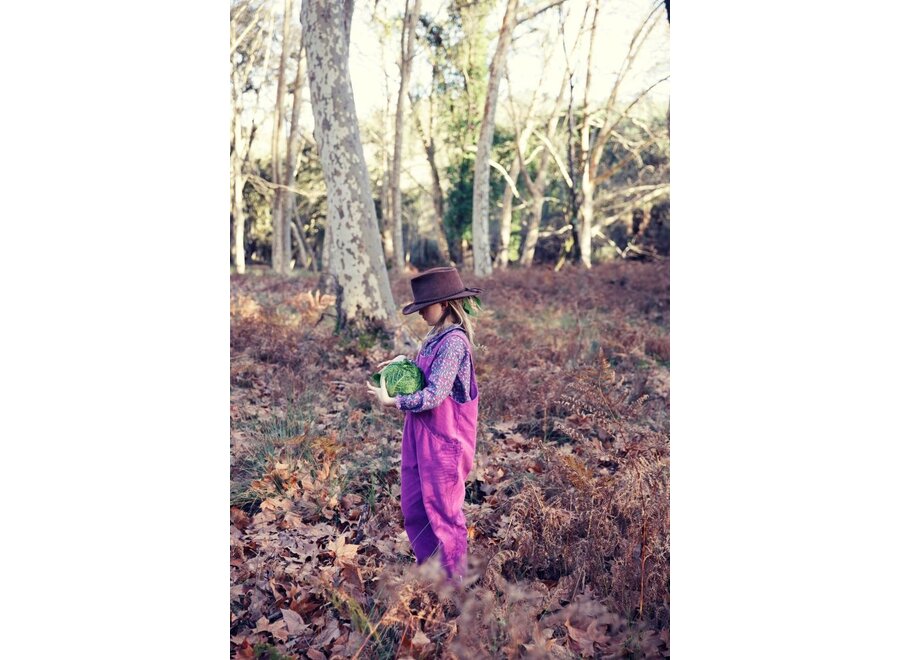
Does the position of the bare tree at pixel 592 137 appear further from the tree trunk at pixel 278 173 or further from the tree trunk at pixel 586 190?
the tree trunk at pixel 278 173

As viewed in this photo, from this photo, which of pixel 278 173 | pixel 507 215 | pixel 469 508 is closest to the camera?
pixel 469 508

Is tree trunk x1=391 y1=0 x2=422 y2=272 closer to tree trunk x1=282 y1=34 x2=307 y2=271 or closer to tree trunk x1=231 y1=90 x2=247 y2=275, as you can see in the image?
tree trunk x1=282 y1=34 x2=307 y2=271

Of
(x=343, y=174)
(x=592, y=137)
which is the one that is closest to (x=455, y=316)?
(x=343, y=174)

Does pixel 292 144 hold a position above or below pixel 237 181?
above

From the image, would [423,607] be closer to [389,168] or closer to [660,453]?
[660,453]

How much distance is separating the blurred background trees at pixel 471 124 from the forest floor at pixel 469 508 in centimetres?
201

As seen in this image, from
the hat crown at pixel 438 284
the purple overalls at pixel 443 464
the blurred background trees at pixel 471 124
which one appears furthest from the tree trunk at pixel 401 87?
the purple overalls at pixel 443 464

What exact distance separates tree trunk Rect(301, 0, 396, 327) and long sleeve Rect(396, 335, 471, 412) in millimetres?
4478

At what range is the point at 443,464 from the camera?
10.6 feet

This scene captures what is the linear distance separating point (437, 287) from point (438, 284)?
0.6 inches

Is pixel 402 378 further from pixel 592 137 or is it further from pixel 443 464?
pixel 592 137

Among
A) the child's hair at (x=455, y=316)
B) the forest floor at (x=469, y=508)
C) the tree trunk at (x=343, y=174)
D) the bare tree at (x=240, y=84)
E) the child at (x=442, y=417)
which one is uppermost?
the bare tree at (x=240, y=84)

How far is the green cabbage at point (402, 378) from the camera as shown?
312cm
